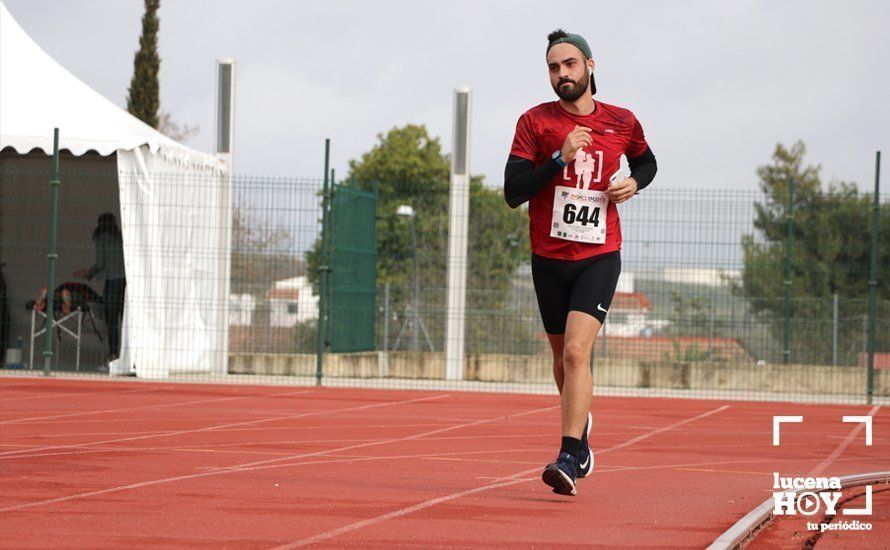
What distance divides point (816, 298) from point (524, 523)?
13.2 m

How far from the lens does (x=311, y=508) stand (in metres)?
6.06

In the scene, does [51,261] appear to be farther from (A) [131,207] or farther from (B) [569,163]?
(B) [569,163]

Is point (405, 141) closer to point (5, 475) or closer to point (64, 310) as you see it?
point (64, 310)

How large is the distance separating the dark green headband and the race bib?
66 cm

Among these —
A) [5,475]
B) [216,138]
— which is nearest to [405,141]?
[216,138]

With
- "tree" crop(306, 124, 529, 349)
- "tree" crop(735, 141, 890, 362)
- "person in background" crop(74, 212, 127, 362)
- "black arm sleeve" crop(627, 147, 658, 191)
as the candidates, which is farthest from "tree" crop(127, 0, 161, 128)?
"black arm sleeve" crop(627, 147, 658, 191)

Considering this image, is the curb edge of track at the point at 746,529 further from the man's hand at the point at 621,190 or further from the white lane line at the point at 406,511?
the man's hand at the point at 621,190

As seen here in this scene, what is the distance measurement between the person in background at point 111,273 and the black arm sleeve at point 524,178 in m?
12.1

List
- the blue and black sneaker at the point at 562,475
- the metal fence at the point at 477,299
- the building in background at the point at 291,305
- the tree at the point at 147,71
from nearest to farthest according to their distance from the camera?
1. the blue and black sneaker at the point at 562,475
2. the metal fence at the point at 477,299
3. the building in background at the point at 291,305
4. the tree at the point at 147,71

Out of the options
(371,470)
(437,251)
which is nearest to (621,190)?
(371,470)

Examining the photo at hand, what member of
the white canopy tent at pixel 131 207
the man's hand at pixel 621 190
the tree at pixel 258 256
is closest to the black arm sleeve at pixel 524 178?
the man's hand at pixel 621 190

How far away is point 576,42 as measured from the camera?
6.93 m

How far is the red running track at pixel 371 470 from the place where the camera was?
17.9ft

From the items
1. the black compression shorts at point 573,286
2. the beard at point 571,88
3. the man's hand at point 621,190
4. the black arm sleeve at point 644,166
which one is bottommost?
the black compression shorts at point 573,286
